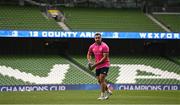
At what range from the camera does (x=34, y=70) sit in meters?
34.5

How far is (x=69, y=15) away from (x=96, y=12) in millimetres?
2458

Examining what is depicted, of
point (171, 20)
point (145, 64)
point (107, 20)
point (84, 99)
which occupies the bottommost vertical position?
point (145, 64)

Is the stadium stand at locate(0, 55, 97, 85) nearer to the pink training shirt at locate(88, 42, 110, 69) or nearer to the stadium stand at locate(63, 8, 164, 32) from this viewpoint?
the stadium stand at locate(63, 8, 164, 32)

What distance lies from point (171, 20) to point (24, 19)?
11899 mm

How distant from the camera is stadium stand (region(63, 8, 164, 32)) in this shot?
38250 millimetres

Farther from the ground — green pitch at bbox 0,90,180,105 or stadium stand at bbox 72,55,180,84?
green pitch at bbox 0,90,180,105

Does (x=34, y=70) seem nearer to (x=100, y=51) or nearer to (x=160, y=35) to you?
(x=160, y=35)

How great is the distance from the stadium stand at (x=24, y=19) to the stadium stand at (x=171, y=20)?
8819mm

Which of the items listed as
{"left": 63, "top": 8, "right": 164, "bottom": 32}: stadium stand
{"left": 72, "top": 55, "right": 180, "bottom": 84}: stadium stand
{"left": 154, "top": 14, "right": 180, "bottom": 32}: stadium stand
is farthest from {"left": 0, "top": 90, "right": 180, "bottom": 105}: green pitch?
{"left": 154, "top": 14, "right": 180, "bottom": 32}: stadium stand

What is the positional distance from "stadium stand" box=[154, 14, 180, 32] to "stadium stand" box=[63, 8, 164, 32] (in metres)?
0.93

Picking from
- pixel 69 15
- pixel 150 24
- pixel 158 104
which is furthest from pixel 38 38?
pixel 158 104

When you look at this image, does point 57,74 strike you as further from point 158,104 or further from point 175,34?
point 158,104

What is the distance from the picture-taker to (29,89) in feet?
99.0

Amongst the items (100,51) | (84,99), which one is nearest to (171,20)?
(84,99)
